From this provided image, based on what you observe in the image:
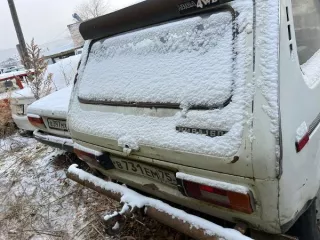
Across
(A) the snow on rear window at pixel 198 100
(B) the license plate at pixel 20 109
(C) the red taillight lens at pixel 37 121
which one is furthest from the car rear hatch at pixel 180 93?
(B) the license plate at pixel 20 109

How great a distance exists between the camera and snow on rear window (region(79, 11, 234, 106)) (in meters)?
1.76

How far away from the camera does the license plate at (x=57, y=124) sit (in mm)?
3970

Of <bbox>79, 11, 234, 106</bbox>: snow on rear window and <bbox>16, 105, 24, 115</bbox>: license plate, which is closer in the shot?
<bbox>79, 11, 234, 106</bbox>: snow on rear window

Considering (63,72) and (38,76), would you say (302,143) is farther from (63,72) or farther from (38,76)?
(38,76)

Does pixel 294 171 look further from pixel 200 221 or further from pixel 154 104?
A: pixel 154 104

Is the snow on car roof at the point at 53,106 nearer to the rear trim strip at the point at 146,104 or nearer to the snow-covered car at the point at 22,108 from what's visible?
the snow-covered car at the point at 22,108

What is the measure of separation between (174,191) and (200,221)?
27 cm

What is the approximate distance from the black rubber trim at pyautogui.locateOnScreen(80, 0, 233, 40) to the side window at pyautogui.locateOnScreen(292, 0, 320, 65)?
0.61m

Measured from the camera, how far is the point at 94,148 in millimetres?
2523

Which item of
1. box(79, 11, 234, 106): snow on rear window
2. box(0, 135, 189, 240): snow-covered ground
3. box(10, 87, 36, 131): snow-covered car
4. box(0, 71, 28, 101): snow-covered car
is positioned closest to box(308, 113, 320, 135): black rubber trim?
box(79, 11, 234, 106): snow on rear window

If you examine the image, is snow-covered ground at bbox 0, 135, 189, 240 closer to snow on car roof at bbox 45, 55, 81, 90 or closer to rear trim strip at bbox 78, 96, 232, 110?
rear trim strip at bbox 78, 96, 232, 110

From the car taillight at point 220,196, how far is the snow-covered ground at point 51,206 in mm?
970

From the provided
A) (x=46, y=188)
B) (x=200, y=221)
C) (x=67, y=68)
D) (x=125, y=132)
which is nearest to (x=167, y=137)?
(x=125, y=132)

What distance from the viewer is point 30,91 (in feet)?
20.9
